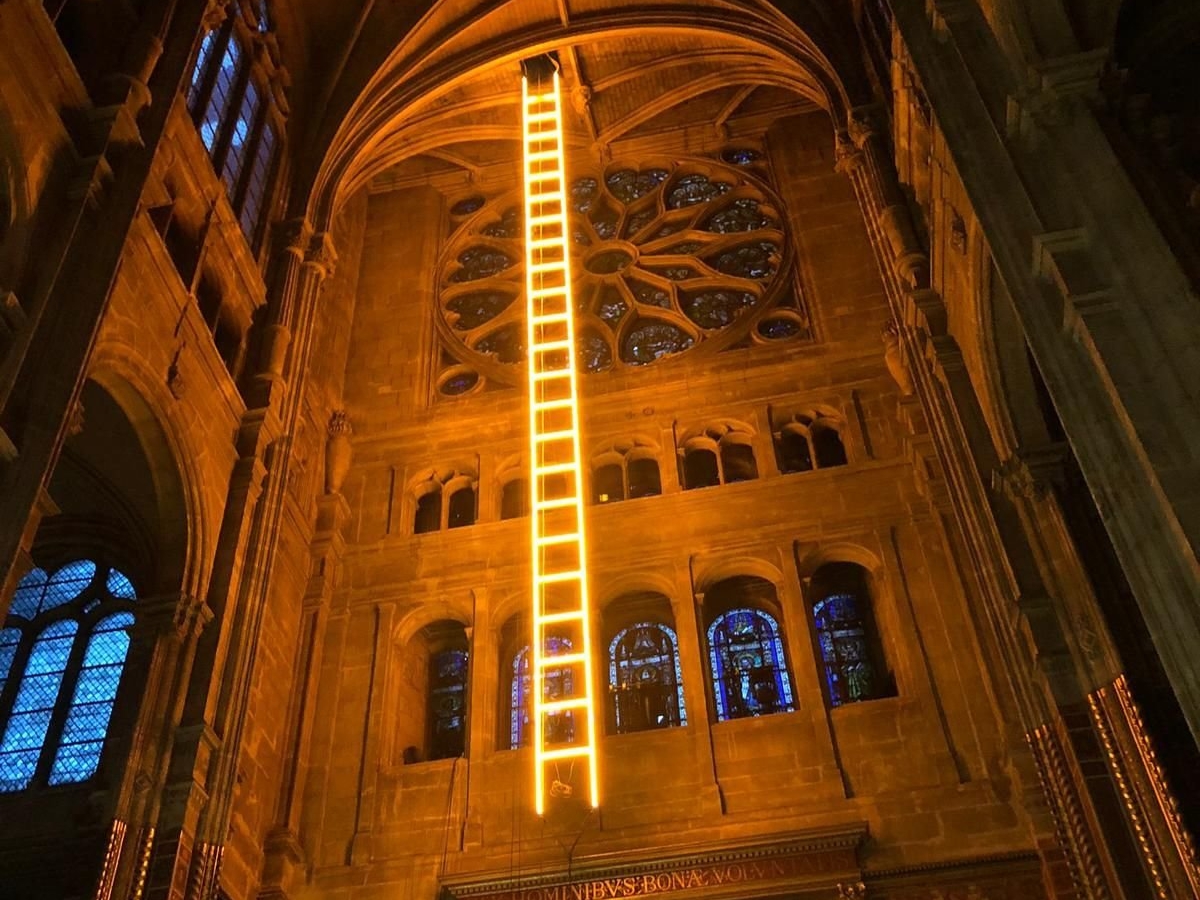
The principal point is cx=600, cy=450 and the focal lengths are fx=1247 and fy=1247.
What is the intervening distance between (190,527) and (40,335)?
10.8 feet

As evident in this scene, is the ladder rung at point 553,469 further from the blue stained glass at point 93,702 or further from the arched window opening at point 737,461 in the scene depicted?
the blue stained glass at point 93,702

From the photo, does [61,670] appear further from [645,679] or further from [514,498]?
[645,679]

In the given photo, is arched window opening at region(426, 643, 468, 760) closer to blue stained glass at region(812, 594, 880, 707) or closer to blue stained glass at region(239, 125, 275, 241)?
blue stained glass at region(812, 594, 880, 707)

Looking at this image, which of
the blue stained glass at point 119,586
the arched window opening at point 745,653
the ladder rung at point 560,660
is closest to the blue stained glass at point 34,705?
the blue stained glass at point 119,586

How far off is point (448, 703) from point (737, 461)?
15.8 ft

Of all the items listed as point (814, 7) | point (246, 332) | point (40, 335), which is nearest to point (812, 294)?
point (814, 7)

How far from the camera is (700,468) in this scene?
16.3 meters

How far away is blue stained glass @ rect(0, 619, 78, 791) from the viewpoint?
13.4 metres

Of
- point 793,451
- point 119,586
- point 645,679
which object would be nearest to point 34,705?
point 119,586

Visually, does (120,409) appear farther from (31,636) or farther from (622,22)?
(622,22)

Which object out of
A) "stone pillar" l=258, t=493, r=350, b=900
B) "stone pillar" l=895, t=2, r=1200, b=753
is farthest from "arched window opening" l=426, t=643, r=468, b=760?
"stone pillar" l=895, t=2, r=1200, b=753

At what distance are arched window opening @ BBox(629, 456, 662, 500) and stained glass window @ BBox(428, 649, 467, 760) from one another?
3043 millimetres

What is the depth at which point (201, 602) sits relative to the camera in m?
12.2

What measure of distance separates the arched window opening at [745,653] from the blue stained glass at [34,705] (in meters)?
7.35
